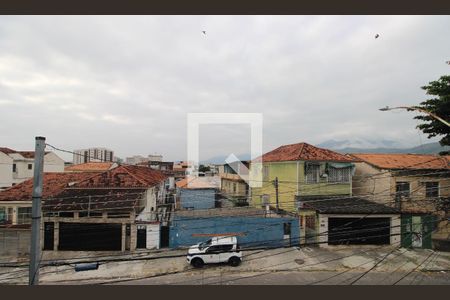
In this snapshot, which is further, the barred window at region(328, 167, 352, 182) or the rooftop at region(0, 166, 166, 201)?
the barred window at region(328, 167, 352, 182)

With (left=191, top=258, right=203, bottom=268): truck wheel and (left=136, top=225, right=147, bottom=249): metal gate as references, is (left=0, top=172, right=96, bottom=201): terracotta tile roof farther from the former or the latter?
(left=191, top=258, right=203, bottom=268): truck wheel

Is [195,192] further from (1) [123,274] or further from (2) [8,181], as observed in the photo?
(2) [8,181]

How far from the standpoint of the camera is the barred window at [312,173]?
54.5ft

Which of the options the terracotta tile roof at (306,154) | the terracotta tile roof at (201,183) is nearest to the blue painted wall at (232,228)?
the terracotta tile roof at (306,154)

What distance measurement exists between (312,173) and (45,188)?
54.2 feet

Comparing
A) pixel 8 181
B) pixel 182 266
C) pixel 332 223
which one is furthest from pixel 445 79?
pixel 8 181

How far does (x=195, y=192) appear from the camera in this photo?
24.0 metres

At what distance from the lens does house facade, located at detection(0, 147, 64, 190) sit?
75.6 ft

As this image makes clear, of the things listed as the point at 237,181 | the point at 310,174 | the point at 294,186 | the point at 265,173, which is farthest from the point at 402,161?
the point at 237,181

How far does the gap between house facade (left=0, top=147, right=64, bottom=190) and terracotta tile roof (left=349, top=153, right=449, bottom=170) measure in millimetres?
25520

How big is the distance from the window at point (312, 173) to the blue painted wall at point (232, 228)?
3122mm

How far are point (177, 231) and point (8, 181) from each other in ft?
61.0

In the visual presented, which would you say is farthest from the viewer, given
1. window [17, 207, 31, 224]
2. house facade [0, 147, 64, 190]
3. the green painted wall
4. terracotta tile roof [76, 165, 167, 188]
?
house facade [0, 147, 64, 190]

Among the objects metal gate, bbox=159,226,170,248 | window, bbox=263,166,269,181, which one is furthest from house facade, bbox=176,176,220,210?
metal gate, bbox=159,226,170,248
